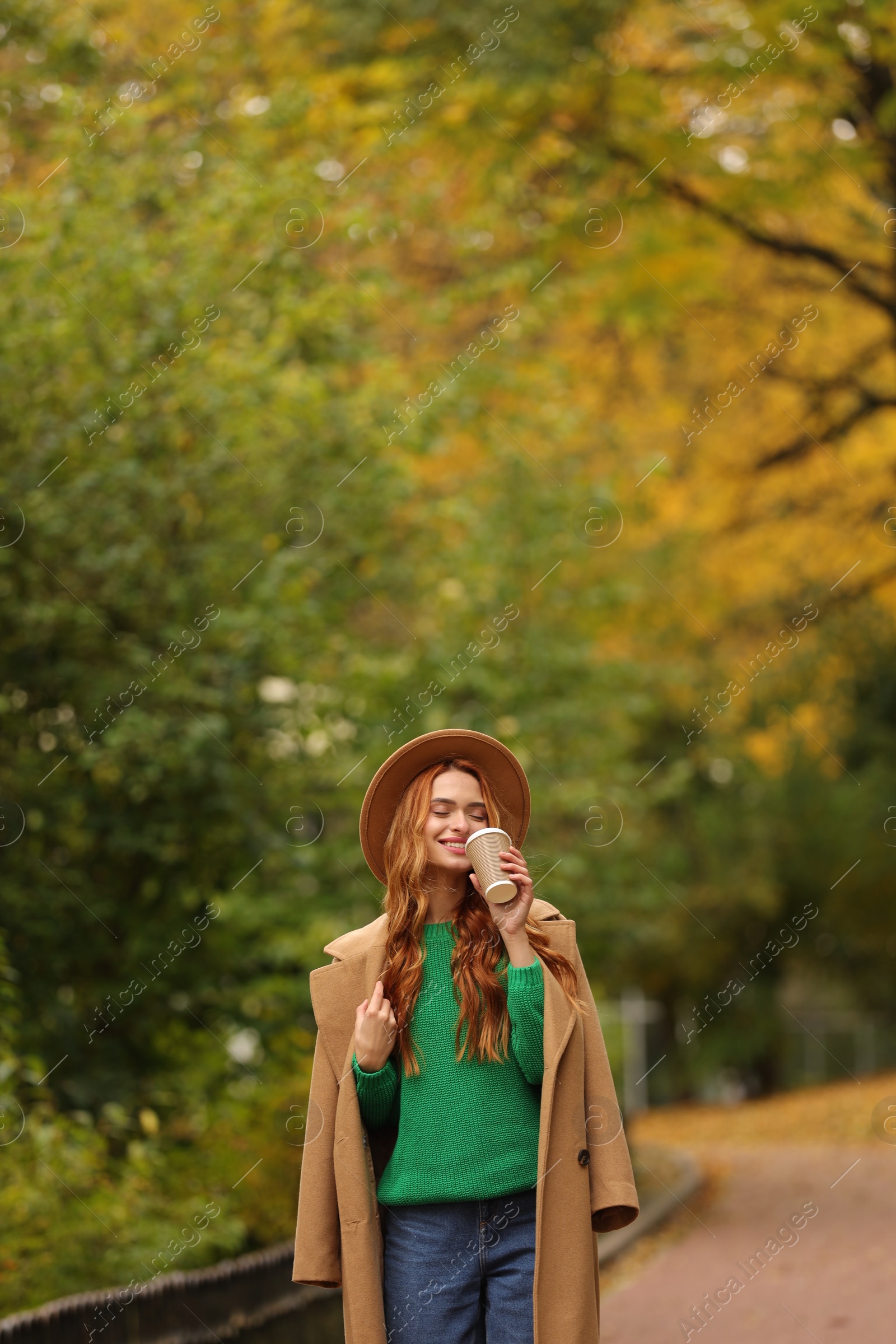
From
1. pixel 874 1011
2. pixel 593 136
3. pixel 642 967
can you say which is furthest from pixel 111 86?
pixel 874 1011

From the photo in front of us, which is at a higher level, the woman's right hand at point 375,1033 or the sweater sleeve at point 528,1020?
the woman's right hand at point 375,1033

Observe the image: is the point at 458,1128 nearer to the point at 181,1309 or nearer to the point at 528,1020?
the point at 528,1020

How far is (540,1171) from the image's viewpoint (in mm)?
2873

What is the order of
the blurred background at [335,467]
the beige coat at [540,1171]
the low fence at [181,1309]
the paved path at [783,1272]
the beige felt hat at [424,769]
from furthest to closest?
1. the blurred background at [335,467]
2. the paved path at [783,1272]
3. the low fence at [181,1309]
4. the beige felt hat at [424,769]
5. the beige coat at [540,1171]

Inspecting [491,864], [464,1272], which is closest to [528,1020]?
[491,864]

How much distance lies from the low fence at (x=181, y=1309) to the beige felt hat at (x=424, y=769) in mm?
1859

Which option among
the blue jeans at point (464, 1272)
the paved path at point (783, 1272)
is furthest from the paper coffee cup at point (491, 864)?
the paved path at point (783, 1272)

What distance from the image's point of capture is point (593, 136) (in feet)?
40.7

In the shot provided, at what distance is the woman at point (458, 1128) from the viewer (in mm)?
2910

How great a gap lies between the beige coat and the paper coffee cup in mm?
228

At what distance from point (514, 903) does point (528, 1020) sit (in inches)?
9.3

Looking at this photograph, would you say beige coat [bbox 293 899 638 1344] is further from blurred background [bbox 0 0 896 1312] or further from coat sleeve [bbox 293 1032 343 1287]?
blurred background [bbox 0 0 896 1312]

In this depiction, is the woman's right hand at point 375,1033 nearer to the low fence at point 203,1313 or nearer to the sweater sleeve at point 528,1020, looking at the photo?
the sweater sleeve at point 528,1020

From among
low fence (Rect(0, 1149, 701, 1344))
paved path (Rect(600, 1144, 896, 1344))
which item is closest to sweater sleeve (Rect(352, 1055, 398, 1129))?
low fence (Rect(0, 1149, 701, 1344))
